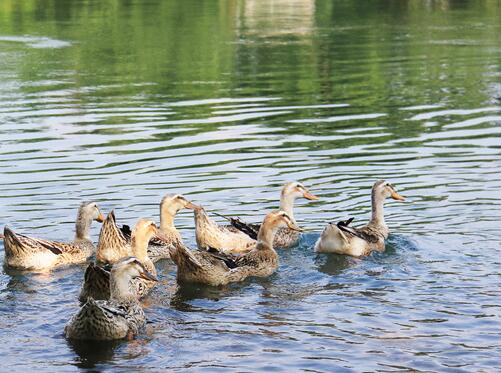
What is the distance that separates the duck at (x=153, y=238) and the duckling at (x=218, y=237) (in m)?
0.25

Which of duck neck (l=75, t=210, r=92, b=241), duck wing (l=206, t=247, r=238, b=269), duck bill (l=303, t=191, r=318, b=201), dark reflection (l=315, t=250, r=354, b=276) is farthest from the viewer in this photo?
duck bill (l=303, t=191, r=318, b=201)

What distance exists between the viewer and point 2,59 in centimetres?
4184

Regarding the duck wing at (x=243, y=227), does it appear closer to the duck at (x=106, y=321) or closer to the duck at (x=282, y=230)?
the duck at (x=282, y=230)

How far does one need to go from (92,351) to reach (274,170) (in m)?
10.5

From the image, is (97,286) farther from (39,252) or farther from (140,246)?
(39,252)

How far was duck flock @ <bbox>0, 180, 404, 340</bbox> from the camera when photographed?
14.1 meters

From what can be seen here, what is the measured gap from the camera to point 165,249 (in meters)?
17.0

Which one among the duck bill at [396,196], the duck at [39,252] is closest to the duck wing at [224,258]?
the duck at [39,252]

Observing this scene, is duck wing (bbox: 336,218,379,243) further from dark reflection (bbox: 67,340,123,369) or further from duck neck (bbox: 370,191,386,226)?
dark reflection (bbox: 67,340,123,369)

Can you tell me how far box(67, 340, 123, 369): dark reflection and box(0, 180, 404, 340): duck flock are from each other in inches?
2.8

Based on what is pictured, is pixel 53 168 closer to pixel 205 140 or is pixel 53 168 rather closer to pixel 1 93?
pixel 205 140

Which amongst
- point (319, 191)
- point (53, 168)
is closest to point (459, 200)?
point (319, 191)

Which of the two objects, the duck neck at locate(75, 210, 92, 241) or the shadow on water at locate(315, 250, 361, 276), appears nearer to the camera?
the shadow on water at locate(315, 250, 361, 276)

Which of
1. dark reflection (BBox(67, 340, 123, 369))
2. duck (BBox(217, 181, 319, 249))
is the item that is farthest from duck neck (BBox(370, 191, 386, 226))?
dark reflection (BBox(67, 340, 123, 369))
